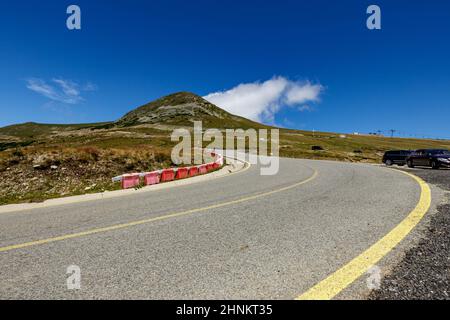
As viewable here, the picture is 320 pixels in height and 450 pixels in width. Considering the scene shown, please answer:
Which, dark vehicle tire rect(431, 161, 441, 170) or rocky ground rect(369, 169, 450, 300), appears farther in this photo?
dark vehicle tire rect(431, 161, 441, 170)

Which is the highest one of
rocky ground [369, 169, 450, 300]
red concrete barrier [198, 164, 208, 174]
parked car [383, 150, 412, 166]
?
parked car [383, 150, 412, 166]

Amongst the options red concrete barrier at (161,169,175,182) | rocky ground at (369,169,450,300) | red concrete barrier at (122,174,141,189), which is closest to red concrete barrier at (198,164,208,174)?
red concrete barrier at (161,169,175,182)

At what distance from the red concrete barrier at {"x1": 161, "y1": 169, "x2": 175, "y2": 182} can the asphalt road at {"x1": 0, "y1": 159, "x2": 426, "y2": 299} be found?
668cm

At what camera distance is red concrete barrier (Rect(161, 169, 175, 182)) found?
48.2ft

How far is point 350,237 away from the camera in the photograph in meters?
4.72

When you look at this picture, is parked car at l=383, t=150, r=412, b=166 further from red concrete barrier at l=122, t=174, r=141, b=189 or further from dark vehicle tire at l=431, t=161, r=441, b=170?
red concrete barrier at l=122, t=174, r=141, b=189

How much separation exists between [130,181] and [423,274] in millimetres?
11625

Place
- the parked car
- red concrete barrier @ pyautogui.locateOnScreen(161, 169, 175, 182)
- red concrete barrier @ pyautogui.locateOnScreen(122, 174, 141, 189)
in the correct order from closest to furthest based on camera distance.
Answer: red concrete barrier @ pyautogui.locateOnScreen(122, 174, 141, 189)
red concrete barrier @ pyautogui.locateOnScreen(161, 169, 175, 182)
the parked car

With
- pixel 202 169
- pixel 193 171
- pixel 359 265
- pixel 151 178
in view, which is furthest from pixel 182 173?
pixel 359 265

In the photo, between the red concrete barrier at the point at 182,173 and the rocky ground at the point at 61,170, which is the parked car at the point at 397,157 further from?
the rocky ground at the point at 61,170

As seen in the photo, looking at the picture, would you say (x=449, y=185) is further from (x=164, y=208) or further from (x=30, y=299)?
(x=30, y=299)

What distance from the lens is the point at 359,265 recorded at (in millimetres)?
3586
